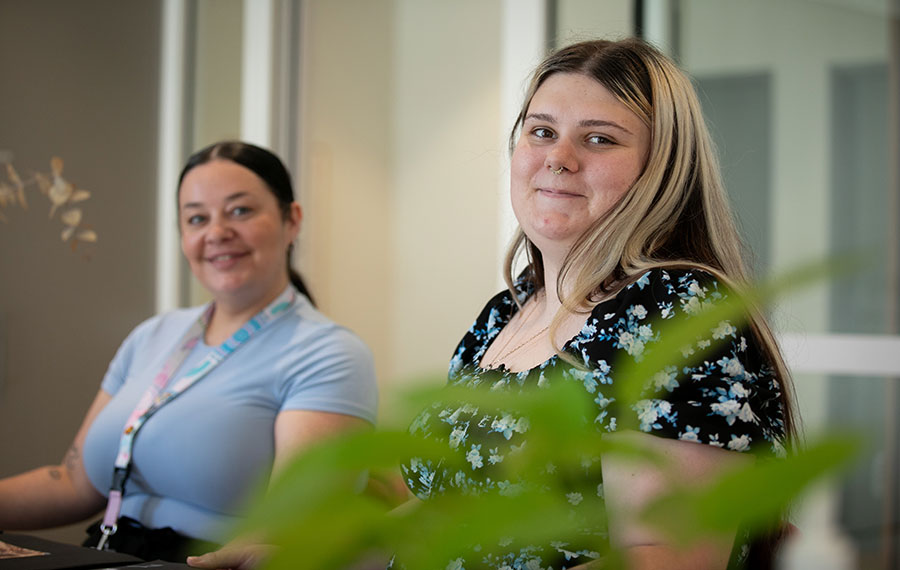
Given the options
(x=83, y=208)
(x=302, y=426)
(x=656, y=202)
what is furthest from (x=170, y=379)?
(x=656, y=202)

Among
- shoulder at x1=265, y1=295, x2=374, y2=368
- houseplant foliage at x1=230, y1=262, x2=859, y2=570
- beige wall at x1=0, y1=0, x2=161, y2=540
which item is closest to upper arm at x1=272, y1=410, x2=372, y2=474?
shoulder at x1=265, y1=295, x2=374, y2=368

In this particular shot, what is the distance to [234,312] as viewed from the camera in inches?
83.6

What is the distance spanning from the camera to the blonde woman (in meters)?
1.01

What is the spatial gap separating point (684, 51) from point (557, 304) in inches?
52.7

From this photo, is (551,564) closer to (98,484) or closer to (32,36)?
(98,484)

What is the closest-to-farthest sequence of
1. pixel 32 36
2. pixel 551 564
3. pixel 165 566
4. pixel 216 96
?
pixel 551 564 → pixel 165 566 → pixel 32 36 → pixel 216 96

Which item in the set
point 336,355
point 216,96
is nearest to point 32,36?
point 216,96

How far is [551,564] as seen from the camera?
3.70ft

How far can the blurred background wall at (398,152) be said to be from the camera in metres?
2.22

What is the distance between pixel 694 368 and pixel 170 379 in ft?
4.41

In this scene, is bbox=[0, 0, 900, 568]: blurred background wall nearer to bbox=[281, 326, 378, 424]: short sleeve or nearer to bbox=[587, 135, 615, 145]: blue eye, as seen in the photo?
bbox=[281, 326, 378, 424]: short sleeve

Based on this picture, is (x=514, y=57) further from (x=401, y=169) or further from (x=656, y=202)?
(x=656, y=202)

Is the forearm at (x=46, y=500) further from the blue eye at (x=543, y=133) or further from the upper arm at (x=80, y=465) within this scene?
the blue eye at (x=543, y=133)

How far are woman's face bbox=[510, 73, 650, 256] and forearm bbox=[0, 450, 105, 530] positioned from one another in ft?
4.21
